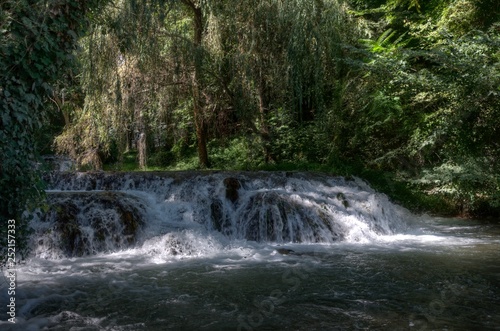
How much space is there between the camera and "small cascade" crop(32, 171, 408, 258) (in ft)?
23.9

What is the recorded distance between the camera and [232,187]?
9172mm

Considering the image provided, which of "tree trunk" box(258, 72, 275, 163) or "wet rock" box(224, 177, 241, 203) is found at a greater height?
"tree trunk" box(258, 72, 275, 163)

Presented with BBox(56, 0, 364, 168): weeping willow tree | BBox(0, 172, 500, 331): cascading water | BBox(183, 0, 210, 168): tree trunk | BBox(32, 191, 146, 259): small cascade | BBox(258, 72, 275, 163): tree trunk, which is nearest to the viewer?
BBox(0, 172, 500, 331): cascading water

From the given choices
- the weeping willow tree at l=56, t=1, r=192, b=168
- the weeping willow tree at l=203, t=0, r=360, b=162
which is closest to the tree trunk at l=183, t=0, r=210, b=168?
the weeping willow tree at l=56, t=1, r=192, b=168

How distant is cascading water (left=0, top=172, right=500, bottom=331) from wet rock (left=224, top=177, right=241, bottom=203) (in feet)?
0.09

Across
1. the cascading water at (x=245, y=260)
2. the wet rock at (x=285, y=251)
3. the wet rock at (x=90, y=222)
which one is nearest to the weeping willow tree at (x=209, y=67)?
the cascading water at (x=245, y=260)

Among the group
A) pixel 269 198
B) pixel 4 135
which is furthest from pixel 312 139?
pixel 4 135

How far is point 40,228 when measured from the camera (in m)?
7.10

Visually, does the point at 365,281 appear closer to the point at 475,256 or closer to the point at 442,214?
the point at 475,256

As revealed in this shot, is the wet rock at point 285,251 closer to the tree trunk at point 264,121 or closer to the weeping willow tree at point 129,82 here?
the weeping willow tree at point 129,82

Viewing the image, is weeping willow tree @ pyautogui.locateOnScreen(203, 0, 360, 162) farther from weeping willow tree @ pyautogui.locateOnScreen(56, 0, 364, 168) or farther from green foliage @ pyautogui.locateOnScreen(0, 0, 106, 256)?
green foliage @ pyautogui.locateOnScreen(0, 0, 106, 256)

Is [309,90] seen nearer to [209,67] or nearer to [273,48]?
[273,48]

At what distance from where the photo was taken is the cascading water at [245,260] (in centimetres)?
409

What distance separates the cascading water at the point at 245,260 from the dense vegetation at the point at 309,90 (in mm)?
1373
